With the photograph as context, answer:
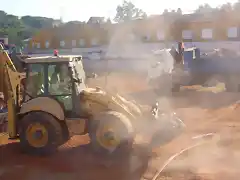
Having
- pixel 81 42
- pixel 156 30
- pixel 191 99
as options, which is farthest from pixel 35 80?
pixel 81 42

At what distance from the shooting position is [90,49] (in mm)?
Answer: 41844

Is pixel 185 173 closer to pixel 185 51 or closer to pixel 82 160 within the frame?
pixel 82 160

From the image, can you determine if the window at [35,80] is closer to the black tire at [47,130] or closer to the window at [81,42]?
the black tire at [47,130]

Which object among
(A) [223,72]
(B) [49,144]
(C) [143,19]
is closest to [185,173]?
(B) [49,144]

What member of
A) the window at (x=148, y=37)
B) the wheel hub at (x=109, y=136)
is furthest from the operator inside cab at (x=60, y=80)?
the window at (x=148, y=37)

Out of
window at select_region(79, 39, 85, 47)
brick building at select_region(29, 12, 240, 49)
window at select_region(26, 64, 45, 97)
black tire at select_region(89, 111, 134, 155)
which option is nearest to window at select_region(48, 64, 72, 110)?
window at select_region(26, 64, 45, 97)

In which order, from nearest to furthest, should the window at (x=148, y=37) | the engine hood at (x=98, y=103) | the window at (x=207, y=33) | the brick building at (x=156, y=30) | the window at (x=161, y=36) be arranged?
the engine hood at (x=98, y=103)
the brick building at (x=156, y=30)
the window at (x=148, y=37)
the window at (x=161, y=36)
the window at (x=207, y=33)

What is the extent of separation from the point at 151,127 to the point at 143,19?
22.2m

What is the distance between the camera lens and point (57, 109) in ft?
27.0

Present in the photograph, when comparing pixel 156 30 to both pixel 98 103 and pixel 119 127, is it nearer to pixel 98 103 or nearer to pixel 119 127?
pixel 98 103

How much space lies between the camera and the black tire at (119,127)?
7973mm

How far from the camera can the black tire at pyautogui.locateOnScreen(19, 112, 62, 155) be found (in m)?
8.26

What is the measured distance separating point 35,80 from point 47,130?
109cm

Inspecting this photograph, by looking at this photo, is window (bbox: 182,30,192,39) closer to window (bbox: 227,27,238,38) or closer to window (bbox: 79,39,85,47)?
window (bbox: 227,27,238,38)
